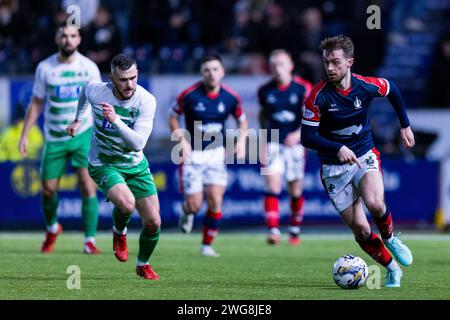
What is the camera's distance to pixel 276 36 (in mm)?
20625

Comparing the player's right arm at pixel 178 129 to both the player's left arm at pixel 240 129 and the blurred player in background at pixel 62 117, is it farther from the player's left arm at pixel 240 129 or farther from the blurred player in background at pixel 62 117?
the blurred player in background at pixel 62 117

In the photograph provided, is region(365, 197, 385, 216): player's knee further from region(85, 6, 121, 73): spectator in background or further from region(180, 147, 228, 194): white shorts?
region(85, 6, 121, 73): spectator in background

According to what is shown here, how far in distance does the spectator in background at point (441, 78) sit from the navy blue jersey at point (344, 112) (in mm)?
11095

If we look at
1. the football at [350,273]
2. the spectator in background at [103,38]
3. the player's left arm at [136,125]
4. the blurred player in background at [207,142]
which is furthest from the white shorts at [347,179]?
the spectator in background at [103,38]

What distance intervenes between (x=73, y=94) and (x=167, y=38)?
7.94 m

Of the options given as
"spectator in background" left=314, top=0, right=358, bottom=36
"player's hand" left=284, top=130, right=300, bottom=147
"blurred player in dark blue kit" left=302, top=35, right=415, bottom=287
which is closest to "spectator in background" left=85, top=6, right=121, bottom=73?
"spectator in background" left=314, top=0, right=358, bottom=36

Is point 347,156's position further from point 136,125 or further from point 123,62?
point 123,62

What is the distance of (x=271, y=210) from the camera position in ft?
50.9

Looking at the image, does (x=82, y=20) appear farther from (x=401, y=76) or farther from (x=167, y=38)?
(x=401, y=76)

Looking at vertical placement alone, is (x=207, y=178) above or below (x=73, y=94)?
below

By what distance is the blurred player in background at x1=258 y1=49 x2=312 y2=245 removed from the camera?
15680 mm

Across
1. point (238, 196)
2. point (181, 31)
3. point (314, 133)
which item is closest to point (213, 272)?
point (314, 133)
